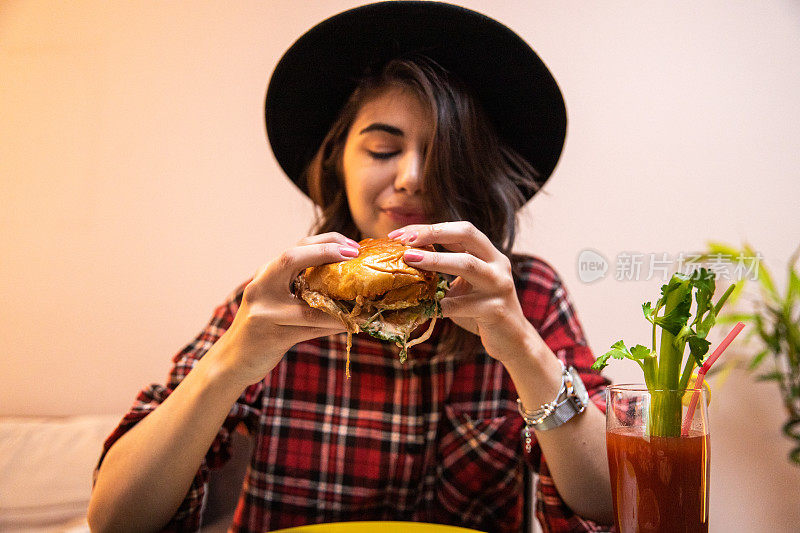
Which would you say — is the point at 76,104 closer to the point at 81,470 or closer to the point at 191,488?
the point at 81,470

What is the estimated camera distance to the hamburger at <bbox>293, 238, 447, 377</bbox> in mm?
1094

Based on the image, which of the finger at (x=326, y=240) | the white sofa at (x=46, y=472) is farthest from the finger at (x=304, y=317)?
the white sofa at (x=46, y=472)

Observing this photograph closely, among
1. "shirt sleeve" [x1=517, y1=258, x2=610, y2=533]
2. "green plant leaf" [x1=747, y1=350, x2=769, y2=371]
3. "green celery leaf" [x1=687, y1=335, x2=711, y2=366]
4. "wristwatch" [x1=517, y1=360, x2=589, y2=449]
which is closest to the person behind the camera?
"green celery leaf" [x1=687, y1=335, x2=711, y2=366]

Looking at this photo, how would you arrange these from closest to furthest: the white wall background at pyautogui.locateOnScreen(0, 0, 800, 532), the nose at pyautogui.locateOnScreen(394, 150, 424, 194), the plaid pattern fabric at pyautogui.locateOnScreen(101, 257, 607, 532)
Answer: the nose at pyautogui.locateOnScreen(394, 150, 424, 194) < the plaid pattern fabric at pyautogui.locateOnScreen(101, 257, 607, 532) < the white wall background at pyautogui.locateOnScreen(0, 0, 800, 532)

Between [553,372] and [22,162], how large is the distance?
268 cm

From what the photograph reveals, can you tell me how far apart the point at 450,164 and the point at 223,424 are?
92 centimetres

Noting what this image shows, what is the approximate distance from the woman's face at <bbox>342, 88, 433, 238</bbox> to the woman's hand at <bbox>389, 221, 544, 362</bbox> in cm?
35

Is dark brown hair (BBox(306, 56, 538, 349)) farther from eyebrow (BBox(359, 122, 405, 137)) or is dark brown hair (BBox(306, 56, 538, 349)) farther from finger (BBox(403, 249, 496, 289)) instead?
finger (BBox(403, 249, 496, 289))

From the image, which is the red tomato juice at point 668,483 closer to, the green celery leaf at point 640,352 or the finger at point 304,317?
the green celery leaf at point 640,352

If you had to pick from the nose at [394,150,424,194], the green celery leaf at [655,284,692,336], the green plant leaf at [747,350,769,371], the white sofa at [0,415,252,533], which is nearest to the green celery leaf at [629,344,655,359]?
the green celery leaf at [655,284,692,336]

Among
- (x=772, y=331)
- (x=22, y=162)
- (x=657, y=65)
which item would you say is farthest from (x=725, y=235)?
(x=22, y=162)

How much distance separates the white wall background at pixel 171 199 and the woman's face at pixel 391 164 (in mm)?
1047

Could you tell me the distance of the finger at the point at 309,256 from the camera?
110 centimetres

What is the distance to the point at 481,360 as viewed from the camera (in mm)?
1669
